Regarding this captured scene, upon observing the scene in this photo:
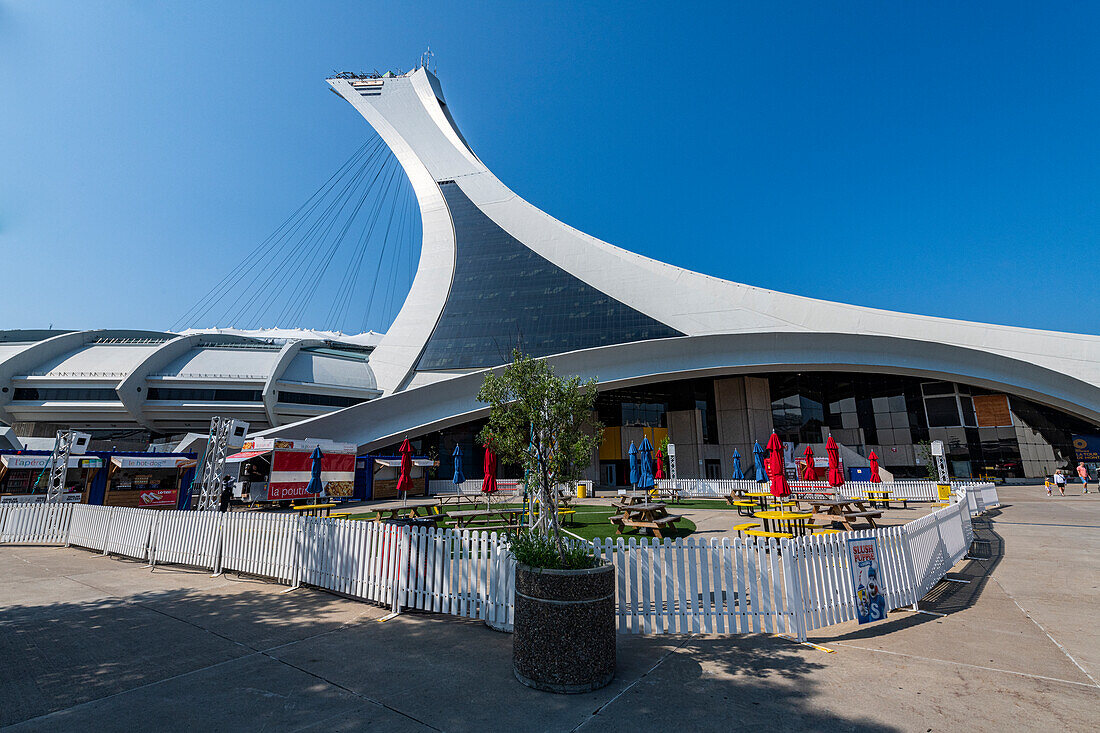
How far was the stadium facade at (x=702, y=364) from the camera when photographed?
31.3m

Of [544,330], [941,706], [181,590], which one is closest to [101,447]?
[544,330]

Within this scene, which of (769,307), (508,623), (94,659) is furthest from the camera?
(769,307)

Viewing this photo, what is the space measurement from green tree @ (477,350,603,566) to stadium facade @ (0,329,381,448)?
36.7m

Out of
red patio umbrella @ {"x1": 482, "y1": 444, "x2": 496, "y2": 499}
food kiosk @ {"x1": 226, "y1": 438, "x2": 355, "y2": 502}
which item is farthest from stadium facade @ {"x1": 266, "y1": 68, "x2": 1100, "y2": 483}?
red patio umbrella @ {"x1": 482, "y1": 444, "x2": 496, "y2": 499}

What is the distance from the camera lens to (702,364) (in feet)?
115

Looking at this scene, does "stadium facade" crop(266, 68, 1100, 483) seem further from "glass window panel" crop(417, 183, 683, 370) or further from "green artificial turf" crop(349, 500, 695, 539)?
"green artificial turf" crop(349, 500, 695, 539)

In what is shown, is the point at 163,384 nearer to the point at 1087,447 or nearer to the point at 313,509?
the point at 313,509

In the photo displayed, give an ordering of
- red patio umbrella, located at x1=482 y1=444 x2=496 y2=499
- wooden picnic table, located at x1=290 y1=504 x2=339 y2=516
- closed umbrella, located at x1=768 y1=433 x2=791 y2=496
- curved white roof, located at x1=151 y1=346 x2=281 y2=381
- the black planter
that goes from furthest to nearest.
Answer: curved white roof, located at x1=151 y1=346 x2=281 y2=381 < red patio umbrella, located at x1=482 y1=444 x2=496 y2=499 < wooden picnic table, located at x1=290 y1=504 x2=339 y2=516 < closed umbrella, located at x1=768 y1=433 x2=791 y2=496 < the black planter

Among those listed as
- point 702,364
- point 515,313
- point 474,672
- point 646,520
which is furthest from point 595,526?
point 515,313

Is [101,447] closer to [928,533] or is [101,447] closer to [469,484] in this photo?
[469,484]

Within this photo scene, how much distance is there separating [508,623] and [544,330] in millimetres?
32671

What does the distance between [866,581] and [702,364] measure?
29.4 m

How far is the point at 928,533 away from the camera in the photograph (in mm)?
8125

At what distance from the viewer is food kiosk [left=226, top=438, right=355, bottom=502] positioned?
76.7 ft
